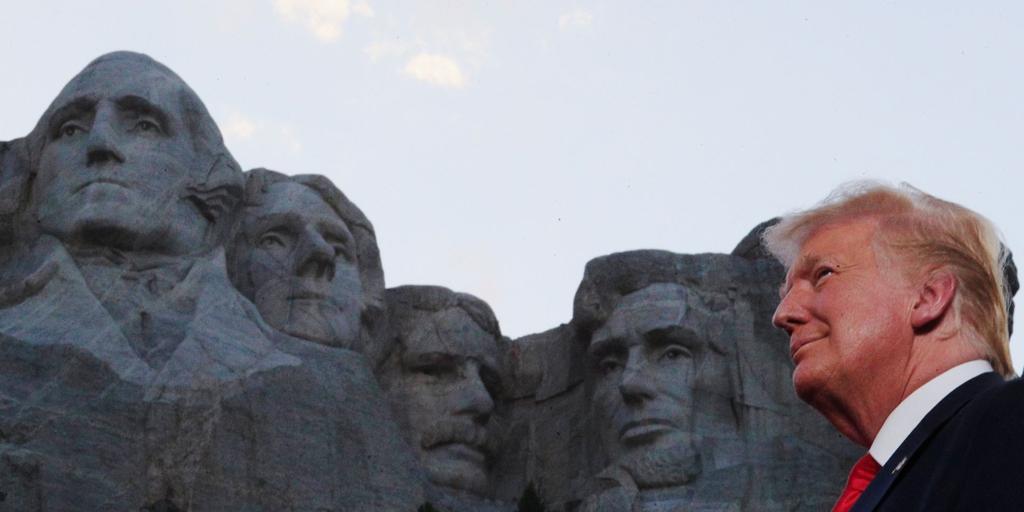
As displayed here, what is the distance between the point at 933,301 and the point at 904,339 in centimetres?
9

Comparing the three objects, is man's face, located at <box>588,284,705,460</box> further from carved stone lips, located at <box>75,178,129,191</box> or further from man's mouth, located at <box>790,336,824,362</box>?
man's mouth, located at <box>790,336,824,362</box>

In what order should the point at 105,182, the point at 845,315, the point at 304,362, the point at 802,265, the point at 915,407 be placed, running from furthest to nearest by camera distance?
the point at 105,182
the point at 304,362
the point at 802,265
the point at 845,315
the point at 915,407

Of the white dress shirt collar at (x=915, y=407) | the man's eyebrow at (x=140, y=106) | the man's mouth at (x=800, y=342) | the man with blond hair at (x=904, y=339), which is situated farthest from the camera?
the man's eyebrow at (x=140, y=106)

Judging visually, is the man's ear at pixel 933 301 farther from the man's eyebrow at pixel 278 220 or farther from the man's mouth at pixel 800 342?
the man's eyebrow at pixel 278 220

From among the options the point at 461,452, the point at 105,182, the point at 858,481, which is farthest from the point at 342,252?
the point at 858,481

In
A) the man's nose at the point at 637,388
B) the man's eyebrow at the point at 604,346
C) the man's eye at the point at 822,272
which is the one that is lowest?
the man's eye at the point at 822,272

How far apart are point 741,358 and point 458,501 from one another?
185 cm

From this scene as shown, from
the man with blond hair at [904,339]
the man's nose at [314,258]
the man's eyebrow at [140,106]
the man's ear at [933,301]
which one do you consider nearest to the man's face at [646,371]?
the man's nose at [314,258]

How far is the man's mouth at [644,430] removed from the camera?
12.2 m

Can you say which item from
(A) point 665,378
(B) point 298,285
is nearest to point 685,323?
(A) point 665,378

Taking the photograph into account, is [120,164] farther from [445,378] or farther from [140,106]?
[445,378]

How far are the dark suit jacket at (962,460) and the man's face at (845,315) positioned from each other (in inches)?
12.7

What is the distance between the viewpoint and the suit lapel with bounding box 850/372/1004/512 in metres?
3.69

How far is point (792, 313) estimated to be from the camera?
14.4ft
